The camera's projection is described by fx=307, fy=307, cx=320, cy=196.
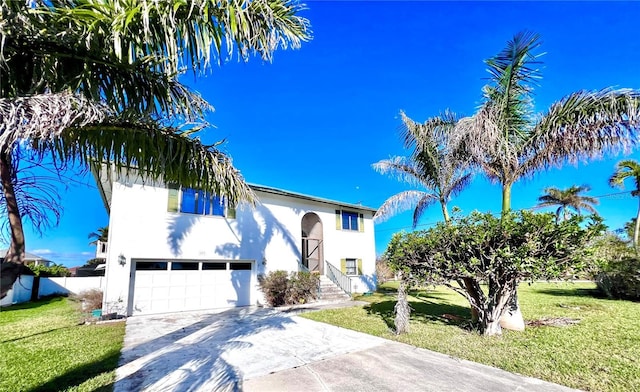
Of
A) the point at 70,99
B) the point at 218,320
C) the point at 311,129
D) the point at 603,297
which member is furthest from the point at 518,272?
the point at 311,129

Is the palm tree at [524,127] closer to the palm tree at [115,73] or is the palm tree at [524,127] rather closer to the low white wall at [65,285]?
the palm tree at [115,73]

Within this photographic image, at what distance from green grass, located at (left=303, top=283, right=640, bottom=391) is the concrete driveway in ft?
1.70

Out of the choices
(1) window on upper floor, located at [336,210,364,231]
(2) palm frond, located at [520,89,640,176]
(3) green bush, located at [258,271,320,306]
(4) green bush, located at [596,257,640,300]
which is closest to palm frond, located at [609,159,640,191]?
(4) green bush, located at [596,257,640,300]

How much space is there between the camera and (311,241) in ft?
61.8

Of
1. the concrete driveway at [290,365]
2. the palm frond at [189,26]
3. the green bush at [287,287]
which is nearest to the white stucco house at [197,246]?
the green bush at [287,287]

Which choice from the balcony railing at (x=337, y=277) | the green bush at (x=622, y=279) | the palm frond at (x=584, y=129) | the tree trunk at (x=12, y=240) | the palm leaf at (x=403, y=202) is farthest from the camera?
the balcony railing at (x=337, y=277)

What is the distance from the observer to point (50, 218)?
12.9 ft

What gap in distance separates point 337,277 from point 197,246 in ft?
24.8

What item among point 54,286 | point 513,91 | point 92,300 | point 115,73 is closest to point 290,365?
point 115,73

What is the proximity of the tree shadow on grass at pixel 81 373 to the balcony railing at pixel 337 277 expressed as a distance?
1153 centimetres

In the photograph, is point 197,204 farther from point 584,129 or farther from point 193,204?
point 584,129

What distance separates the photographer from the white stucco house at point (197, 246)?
37.8ft

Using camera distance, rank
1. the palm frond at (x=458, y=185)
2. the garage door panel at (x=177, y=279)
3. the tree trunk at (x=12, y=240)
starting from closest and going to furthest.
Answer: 1. the tree trunk at (x=12, y=240)
2. the palm frond at (x=458, y=185)
3. the garage door panel at (x=177, y=279)

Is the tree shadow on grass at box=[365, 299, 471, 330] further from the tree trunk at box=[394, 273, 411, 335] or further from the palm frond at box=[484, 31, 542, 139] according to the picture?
the palm frond at box=[484, 31, 542, 139]
